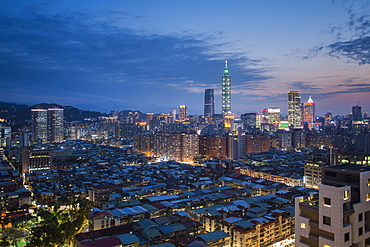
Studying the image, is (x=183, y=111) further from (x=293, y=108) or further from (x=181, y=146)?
(x=181, y=146)

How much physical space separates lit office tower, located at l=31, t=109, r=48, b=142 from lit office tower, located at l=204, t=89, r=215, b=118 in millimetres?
58862

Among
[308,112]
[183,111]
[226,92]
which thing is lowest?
[308,112]

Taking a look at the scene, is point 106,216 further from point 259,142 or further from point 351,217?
point 259,142

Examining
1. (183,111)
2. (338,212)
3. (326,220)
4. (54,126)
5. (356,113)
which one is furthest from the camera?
(183,111)

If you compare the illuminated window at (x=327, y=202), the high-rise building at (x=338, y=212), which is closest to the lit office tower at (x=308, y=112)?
the high-rise building at (x=338, y=212)

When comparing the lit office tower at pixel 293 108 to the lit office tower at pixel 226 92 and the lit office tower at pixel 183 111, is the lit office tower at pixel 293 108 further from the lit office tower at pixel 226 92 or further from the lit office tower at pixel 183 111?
the lit office tower at pixel 183 111

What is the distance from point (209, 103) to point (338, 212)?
10087cm

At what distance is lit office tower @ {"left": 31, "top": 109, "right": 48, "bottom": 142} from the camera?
5597cm

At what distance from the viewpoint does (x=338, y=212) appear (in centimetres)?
480

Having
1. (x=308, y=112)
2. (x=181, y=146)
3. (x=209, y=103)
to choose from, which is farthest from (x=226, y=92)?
(x=181, y=146)

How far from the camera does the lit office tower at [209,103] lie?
104 m

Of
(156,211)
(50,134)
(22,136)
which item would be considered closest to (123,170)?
(156,211)

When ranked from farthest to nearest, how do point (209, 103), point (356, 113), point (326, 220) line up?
point (209, 103)
point (356, 113)
point (326, 220)

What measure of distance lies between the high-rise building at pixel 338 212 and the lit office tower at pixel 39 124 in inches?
2318
